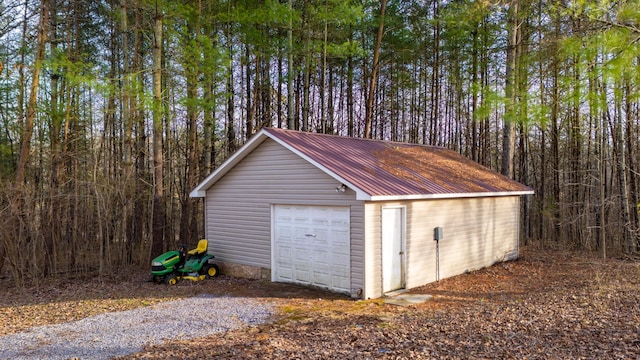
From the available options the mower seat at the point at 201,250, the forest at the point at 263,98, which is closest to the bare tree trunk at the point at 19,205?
the forest at the point at 263,98

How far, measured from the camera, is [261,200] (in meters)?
10.4

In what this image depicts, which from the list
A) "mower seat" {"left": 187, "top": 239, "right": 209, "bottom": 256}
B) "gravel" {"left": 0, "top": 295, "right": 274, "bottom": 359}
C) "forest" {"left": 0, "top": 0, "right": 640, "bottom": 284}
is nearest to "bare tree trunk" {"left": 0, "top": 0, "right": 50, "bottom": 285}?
"forest" {"left": 0, "top": 0, "right": 640, "bottom": 284}

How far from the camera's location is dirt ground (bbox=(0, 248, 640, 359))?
5.37 meters

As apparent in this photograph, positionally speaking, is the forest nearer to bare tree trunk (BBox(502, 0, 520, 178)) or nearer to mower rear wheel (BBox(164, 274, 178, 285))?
bare tree trunk (BBox(502, 0, 520, 178))

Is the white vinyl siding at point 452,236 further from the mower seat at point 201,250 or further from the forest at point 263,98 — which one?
the mower seat at point 201,250

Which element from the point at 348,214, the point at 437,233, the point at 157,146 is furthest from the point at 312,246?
the point at 157,146

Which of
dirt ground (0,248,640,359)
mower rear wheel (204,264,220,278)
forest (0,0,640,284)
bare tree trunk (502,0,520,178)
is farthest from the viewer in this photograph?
bare tree trunk (502,0,520,178)

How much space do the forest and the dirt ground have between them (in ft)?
6.51

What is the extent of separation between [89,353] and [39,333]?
1.52 meters

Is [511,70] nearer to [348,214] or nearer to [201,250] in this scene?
[348,214]

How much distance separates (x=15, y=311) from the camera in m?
7.85

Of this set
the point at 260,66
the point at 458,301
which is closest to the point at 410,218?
the point at 458,301

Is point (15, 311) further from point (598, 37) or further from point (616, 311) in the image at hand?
point (598, 37)

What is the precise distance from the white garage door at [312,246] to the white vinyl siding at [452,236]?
1.83 ft
